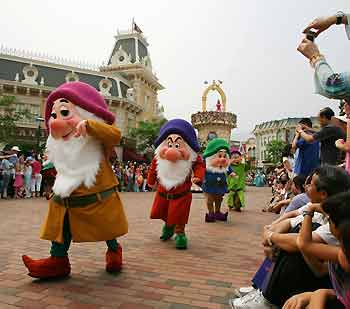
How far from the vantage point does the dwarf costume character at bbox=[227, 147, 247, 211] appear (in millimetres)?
8805

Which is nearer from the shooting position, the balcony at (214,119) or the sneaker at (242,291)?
the sneaker at (242,291)

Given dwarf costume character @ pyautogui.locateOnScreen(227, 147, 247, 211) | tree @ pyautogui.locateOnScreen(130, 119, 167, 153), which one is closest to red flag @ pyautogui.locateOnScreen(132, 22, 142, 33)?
tree @ pyautogui.locateOnScreen(130, 119, 167, 153)

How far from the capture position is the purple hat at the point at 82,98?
348cm

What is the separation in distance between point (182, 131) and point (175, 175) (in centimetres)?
60

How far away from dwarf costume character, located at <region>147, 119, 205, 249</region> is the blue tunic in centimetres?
190

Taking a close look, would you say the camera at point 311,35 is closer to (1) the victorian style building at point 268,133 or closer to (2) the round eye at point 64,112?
(2) the round eye at point 64,112

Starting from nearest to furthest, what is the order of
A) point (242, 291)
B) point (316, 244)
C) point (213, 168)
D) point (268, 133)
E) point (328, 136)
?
point (316, 244) → point (242, 291) → point (328, 136) → point (213, 168) → point (268, 133)

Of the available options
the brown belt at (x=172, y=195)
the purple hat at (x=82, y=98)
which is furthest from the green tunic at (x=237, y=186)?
the purple hat at (x=82, y=98)

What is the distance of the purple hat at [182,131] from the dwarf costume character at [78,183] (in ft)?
4.50

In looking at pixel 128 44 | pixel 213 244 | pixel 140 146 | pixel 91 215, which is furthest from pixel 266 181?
pixel 91 215

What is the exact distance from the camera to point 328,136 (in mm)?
3861

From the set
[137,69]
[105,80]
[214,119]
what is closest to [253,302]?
[105,80]

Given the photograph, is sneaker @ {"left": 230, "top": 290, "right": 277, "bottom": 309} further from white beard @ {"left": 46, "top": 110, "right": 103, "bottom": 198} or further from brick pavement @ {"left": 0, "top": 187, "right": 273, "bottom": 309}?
white beard @ {"left": 46, "top": 110, "right": 103, "bottom": 198}

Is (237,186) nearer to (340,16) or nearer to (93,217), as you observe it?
(93,217)
